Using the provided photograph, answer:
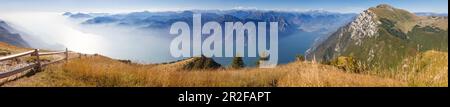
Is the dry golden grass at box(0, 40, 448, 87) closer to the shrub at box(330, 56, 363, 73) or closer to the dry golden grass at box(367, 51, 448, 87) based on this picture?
the dry golden grass at box(367, 51, 448, 87)

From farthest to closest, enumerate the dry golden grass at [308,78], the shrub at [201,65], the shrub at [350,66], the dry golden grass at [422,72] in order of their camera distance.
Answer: the shrub at [201,65]
the shrub at [350,66]
the dry golden grass at [308,78]
the dry golden grass at [422,72]

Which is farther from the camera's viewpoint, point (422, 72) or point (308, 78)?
point (422, 72)

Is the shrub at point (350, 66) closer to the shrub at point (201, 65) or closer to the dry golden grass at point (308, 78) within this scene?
the dry golden grass at point (308, 78)

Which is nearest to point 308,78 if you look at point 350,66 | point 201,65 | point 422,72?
point 422,72

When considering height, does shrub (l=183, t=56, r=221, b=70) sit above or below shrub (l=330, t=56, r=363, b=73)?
below

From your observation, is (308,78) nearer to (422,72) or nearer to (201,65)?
(422,72)

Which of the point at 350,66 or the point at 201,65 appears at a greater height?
the point at 350,66

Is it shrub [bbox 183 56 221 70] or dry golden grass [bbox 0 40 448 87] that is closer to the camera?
dry golden grass [bbox 0 40 448 87]

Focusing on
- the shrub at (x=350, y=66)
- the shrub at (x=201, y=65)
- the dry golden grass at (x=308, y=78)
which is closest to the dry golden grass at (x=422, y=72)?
the dry golden grass at (x=308, y=78)

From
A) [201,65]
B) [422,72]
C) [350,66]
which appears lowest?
[201,65]

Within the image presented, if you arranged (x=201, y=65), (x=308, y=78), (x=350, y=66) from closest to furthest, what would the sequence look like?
(x=308, y=78) < (x=350, y=66) < (x=201, y=65)

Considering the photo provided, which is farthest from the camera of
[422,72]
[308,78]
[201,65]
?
[201,65]

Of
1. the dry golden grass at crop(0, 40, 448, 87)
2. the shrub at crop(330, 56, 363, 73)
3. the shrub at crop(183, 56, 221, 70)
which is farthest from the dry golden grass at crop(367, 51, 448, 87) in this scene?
the shrub at crop(183, 56, 221, 70)

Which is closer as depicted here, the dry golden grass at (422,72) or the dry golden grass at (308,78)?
the dry golden grass at (422,72)
